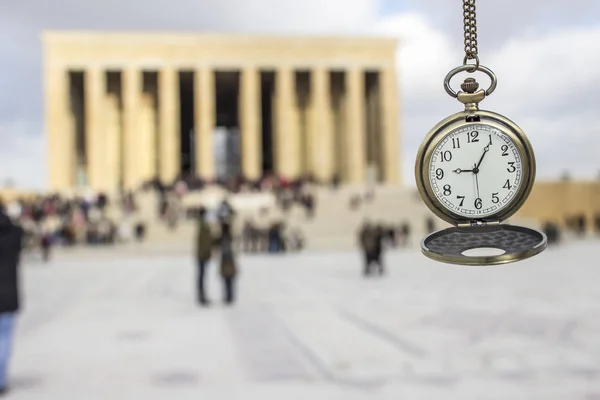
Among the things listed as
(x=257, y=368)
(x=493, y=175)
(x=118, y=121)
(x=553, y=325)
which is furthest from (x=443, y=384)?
(x=118, y=121)

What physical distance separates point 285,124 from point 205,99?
526cm

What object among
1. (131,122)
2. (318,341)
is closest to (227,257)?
(318,341)

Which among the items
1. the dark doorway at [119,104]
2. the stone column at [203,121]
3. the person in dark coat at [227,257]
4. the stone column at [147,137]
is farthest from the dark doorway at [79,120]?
the person in dark coat at [227,257]

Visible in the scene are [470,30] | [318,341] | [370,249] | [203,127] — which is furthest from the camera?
[203,127]

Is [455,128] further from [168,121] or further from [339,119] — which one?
[339,119]

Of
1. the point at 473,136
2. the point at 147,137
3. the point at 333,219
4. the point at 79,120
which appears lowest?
the point at 333,219

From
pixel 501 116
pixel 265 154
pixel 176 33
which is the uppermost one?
pixel 176 33

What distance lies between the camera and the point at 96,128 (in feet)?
A: 161

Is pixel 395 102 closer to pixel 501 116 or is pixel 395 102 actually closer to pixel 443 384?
pixel 443 384

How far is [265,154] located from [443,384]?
5266cm

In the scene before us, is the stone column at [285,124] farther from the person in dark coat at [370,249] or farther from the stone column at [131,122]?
the person in dark coat at [370,249]

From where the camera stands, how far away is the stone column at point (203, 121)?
48.4m

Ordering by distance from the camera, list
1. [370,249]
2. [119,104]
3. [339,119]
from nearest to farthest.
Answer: [370,249]
[119,104]
[339,119]

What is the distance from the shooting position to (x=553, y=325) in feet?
30.6
